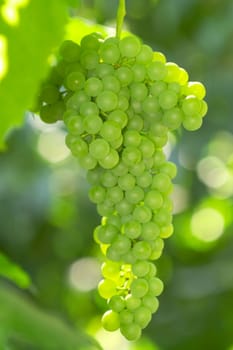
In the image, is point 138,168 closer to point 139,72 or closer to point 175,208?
point 139,72

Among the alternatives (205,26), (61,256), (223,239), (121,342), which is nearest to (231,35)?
(205,26)

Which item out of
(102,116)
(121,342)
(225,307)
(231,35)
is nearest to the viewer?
(102,116)

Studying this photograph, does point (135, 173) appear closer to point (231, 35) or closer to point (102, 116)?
point (102, 116)

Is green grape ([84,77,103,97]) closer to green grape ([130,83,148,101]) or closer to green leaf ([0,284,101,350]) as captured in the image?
green grape ([130,83,148,101])

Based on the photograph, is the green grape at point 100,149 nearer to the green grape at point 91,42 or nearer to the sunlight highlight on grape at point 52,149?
the green grape at point 91,42

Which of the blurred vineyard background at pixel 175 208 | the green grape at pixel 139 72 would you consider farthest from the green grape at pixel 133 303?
the blurred vineyard background at pixel 175 208

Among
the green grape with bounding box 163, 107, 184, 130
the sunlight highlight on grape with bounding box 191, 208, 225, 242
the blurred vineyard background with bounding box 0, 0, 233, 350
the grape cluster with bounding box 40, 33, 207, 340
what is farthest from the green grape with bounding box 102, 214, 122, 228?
the sunlight highlight on grape with bounding box 191, 208, 225, 242
